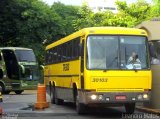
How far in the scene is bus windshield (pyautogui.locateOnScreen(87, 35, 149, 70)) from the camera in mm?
16172

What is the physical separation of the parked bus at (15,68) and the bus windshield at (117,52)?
2323 cm

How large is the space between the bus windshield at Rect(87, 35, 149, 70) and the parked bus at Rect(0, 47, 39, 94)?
2323cm

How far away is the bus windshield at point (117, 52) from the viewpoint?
1617 centimetres

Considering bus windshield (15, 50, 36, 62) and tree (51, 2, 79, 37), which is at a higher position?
tree (51, 2, 79, 37)

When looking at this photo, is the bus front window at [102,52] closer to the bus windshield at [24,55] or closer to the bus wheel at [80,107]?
the bus wheel at [80,107]

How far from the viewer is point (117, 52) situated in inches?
642

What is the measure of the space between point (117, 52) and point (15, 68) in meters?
24.1

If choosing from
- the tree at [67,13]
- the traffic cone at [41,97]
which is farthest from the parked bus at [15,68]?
the traffic cone at [41,97]

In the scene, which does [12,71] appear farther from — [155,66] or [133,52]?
[133,52]

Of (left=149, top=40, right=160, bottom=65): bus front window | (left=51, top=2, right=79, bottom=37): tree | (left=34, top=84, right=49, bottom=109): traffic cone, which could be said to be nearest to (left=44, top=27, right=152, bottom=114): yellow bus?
(left=149, top=40, right=160, bottom=65): bus front window

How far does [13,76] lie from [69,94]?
20666mm

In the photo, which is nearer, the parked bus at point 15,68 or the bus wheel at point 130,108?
the bus wheel at point 130,108

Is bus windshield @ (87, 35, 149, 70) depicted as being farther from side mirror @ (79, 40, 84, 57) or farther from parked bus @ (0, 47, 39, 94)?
parked bus @ (0, 47, 39, 94)

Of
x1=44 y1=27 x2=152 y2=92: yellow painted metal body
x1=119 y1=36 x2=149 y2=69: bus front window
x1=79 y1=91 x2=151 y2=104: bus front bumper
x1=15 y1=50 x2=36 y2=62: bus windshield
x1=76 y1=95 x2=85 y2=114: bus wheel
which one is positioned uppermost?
x1=15 y1=50 x2=36 y2=62: bus windshield
